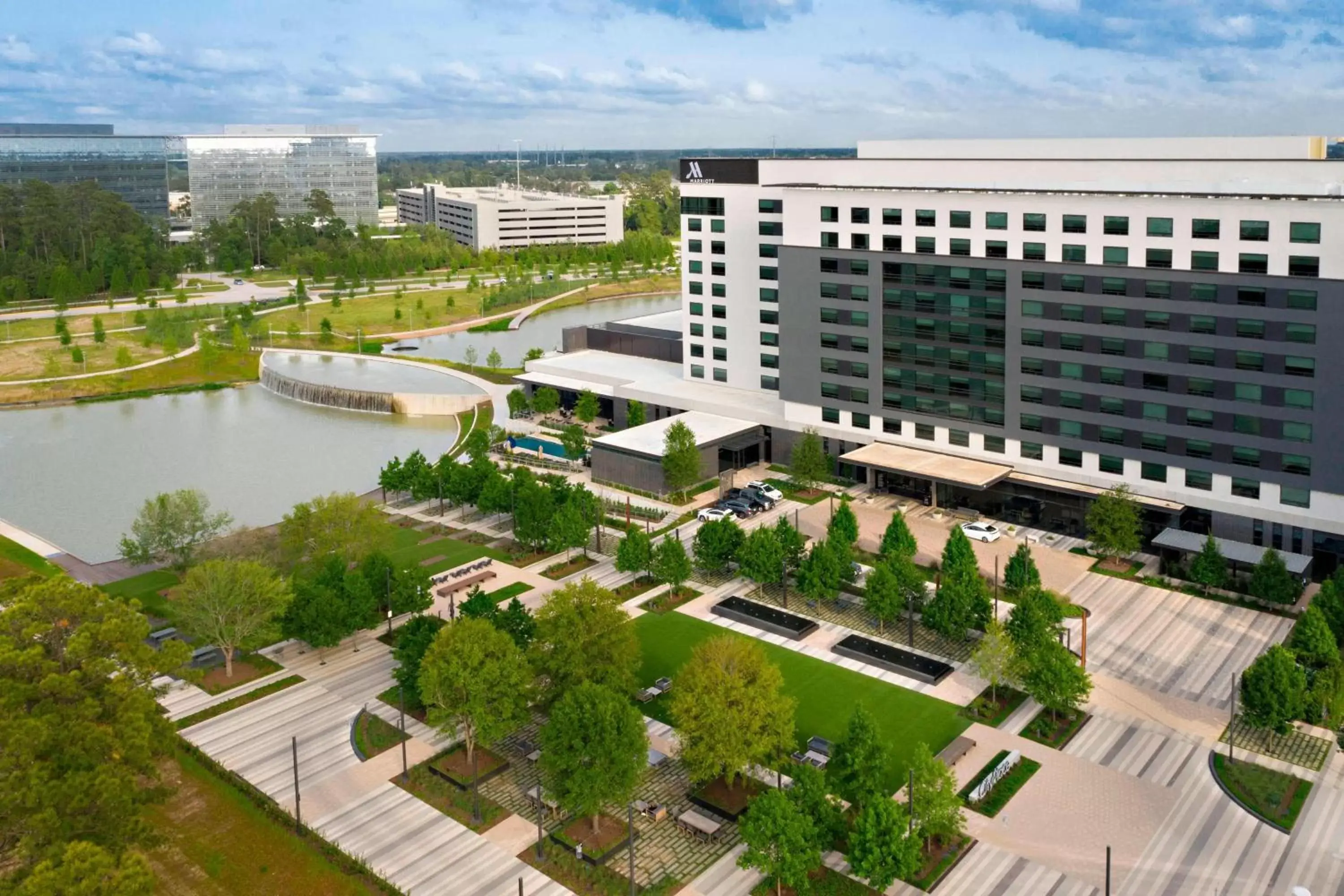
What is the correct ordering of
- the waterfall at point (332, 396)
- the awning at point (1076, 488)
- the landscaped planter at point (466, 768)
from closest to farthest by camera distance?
1. the landscaped planter at point (466, 768)
2. the awning at point (1076, 488)
3. the waterfall at point (332, 396)

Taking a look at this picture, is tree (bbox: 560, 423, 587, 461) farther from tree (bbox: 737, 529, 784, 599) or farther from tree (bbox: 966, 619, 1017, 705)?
tree (bbox: 966, 619, 1017, 705)

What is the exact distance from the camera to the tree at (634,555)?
3397 centimetres

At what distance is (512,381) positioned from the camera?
6444 centimetres

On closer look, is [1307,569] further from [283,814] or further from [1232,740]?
[283,814]

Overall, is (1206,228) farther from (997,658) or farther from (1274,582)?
(997,658)

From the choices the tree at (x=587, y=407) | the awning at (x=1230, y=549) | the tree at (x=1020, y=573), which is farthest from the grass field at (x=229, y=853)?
the tree at (x=587, y=407)

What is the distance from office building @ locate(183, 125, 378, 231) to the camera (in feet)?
488

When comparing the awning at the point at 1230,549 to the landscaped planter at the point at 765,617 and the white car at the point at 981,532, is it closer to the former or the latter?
the white car at the point at 981,532

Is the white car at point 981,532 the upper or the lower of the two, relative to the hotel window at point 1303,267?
lower

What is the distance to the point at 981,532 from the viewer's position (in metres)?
37.3

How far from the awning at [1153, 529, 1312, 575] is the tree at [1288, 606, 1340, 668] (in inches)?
234

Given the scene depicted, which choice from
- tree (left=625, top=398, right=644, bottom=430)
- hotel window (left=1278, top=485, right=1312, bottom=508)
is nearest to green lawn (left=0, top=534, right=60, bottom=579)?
tree (left=625, top=398, right=644, bottom=430)

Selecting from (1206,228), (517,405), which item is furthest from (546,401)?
(1206,228)

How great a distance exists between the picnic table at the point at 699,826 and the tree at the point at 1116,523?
58.8 ft
